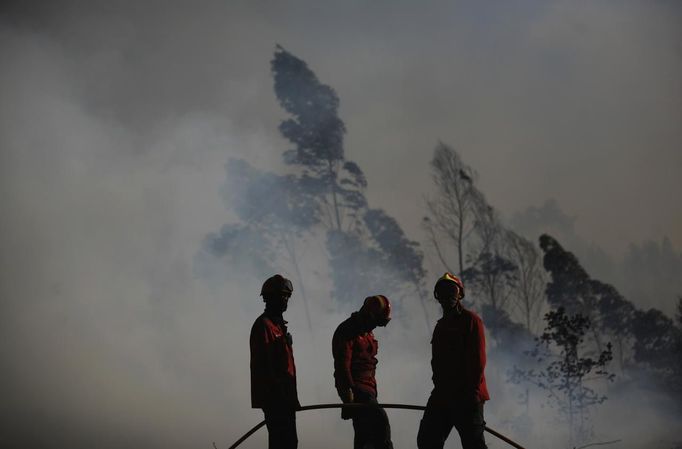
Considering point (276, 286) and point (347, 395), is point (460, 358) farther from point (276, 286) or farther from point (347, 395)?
point (276, 286)

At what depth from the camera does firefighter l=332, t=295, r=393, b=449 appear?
328 inches

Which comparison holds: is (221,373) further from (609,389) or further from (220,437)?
(609,389)

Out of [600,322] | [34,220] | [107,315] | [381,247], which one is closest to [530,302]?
[600,322]

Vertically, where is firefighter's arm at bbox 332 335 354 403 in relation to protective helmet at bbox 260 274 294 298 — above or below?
below

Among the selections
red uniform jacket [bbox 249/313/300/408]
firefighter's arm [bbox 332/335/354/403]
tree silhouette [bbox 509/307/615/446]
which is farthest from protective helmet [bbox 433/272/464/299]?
tree silhouette [bbox 509/307/615/446]

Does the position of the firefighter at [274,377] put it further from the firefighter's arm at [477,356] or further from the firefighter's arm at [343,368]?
the firefighter's arm at [477,356]

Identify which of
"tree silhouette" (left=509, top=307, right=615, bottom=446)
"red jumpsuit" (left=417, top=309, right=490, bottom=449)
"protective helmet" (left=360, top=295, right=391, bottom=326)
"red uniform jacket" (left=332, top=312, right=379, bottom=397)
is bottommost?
"red jumpsuit" (left=417, top=309, right=490, bottom=449)

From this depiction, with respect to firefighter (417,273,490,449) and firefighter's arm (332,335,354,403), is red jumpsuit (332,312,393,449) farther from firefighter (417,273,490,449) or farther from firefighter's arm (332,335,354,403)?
firefighter (417,273,490,449)

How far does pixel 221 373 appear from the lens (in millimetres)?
29891

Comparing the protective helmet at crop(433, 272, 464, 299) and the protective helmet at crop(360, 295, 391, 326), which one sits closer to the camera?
the protective helmet at crop(433, 272, 464, 299)

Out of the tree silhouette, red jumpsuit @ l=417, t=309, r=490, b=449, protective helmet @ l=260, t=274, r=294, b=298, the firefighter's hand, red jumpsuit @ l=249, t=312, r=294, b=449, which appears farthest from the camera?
the tree silhouette

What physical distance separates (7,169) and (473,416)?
85.6 ft

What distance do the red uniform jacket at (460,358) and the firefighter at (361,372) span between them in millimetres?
703

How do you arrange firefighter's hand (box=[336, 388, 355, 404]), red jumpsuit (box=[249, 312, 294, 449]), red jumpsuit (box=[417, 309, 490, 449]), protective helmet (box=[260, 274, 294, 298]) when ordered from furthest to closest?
firefighter's hand (box=[336, 388, 355, 404])
protective helmet (box=[260, 274, 294, 298])
red jumpsuit (box=[249, 312, 294, 449])
red jumpsuit (box=[417, 309, 490, 449])
